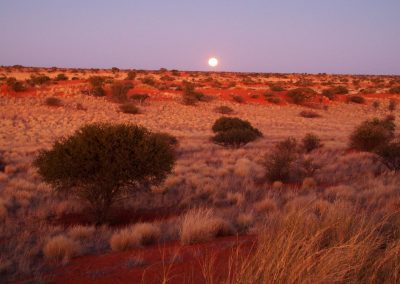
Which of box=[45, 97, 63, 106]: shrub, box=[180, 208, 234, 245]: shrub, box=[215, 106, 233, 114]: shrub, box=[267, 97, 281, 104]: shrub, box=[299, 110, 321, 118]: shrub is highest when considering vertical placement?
box=[180, 208, 234, 245]: shrub

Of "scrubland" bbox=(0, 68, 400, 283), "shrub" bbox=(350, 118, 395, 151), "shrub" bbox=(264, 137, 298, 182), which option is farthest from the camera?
"shrub" bbox=(350, 118, 395, 151)

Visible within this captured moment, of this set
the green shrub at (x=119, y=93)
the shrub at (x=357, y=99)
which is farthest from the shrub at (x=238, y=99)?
the shrub at (x=357, y=99)

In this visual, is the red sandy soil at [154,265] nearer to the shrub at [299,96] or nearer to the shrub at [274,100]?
the shrub at [274,100]

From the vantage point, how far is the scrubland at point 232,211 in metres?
3.61

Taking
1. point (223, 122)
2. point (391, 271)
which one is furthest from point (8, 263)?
point (223, 122)

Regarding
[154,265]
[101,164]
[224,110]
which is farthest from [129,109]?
[154,265]

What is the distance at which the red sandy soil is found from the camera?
4504 mm

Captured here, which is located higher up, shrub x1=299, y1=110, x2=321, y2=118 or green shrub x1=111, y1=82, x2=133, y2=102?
green shrub x1=111, y1=82, x2=133, y2=102

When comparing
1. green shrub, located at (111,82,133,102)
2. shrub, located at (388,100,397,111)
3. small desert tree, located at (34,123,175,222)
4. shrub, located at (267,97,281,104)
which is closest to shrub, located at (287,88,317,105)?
shrub, located at (267,97,281,104)

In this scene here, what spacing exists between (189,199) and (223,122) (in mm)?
14964

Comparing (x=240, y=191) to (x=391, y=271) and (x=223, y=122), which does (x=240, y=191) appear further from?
(x=223, y=122)

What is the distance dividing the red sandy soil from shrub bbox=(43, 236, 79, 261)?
0.19 meters

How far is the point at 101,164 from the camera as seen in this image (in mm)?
10820

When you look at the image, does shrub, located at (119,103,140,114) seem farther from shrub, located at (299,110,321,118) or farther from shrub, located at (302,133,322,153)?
shrub, located at (302,133,322,153)
